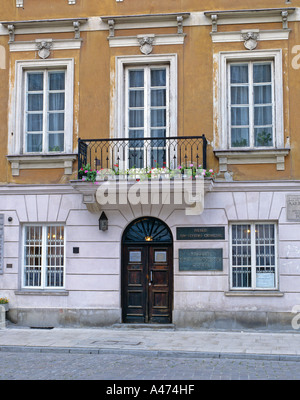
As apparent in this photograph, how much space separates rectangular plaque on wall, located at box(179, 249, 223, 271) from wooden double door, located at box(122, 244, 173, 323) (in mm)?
439

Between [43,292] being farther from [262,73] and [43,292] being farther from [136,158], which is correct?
[262,73]

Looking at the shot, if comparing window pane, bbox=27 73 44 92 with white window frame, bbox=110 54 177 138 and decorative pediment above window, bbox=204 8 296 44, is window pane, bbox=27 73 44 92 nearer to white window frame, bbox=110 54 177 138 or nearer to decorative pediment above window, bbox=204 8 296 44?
white window frame, bbox=110 54 177 138

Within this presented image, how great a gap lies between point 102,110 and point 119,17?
2.44 meters

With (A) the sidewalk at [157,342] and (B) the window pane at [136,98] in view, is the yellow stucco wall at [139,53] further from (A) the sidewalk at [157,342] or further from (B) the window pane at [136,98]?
(A) the sidewalk at [157,342]

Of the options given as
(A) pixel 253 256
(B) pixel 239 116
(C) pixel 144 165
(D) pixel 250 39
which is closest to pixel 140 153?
(C) pixel 144 165

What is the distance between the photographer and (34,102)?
47.2 ft

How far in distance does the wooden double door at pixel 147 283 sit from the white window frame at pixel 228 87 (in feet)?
10.5

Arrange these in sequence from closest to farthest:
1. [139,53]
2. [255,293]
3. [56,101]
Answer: [255,293], [139,53], [56,101]

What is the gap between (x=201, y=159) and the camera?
13.3m

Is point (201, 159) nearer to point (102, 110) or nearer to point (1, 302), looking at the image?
point (102, 110)

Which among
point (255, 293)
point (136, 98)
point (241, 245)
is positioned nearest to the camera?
point (255, 293)

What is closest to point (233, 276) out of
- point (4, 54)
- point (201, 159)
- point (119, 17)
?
point (201, 159)

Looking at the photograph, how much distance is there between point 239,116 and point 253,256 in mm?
3570

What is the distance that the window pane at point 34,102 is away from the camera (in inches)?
566
